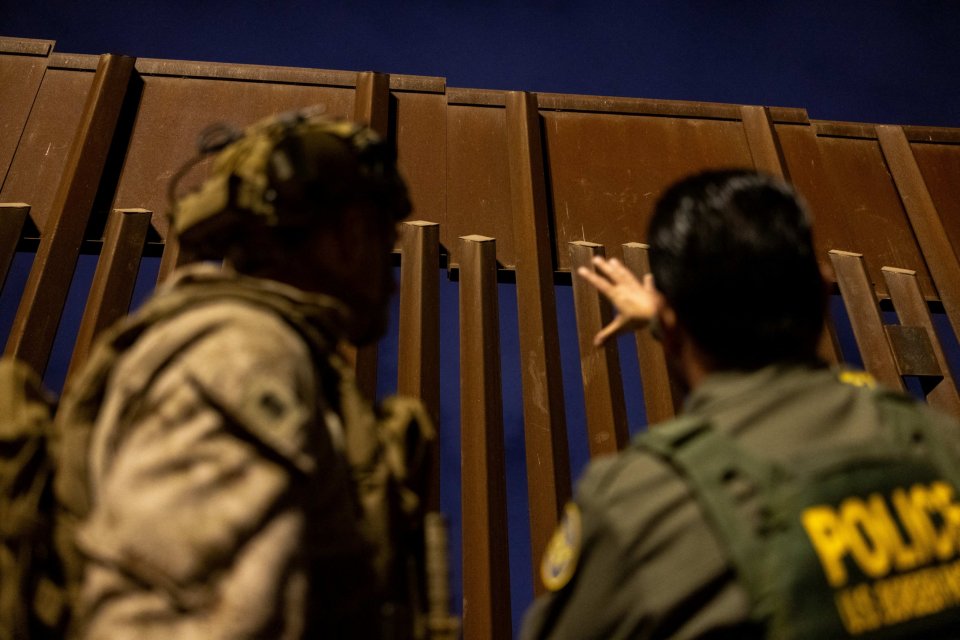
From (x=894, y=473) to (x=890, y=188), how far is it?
509 centimetres

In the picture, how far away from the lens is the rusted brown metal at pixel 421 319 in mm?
3652

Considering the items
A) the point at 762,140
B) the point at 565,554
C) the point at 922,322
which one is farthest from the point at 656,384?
the point at 565,554

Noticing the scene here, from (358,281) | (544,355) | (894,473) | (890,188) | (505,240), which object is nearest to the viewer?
(894,473)

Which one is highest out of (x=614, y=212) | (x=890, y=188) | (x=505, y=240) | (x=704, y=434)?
(x=890, y=188)

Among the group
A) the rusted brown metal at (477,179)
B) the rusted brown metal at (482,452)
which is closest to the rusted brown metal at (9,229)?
the rusted brown metal at (477,179)

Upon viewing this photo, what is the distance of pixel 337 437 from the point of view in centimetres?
114

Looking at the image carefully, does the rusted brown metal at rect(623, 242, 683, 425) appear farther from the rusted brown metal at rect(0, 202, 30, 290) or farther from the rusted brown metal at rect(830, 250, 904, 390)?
the rusted brown metal at rect(0, 202, 30, 290)

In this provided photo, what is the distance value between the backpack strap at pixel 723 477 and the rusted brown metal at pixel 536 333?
2638mm

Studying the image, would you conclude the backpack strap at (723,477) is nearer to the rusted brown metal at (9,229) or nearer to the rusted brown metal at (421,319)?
the rusted brown metal at (421,319)

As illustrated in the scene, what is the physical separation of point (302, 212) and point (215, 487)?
754 millimetres

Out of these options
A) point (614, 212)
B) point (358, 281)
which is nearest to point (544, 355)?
point (614, 212)

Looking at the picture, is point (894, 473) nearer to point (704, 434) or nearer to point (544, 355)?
point (704, 434)

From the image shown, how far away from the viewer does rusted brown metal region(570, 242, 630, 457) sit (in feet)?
12.3

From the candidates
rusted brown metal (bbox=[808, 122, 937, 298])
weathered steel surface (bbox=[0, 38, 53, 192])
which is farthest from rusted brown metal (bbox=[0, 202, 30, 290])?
rusted brown metal (bbox=[808, 122, 937, 298])
